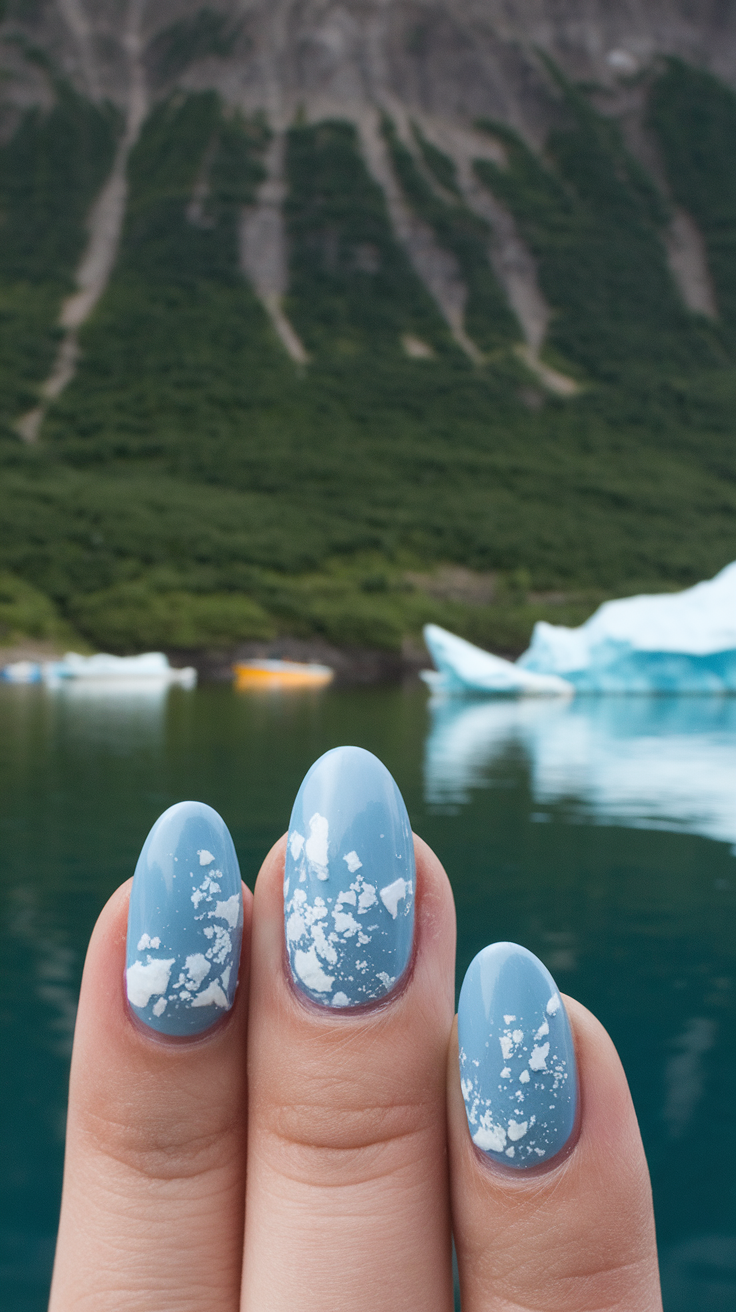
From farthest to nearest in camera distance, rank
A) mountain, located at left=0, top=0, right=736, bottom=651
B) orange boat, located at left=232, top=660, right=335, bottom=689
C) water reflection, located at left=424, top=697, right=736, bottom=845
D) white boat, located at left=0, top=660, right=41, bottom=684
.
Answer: mountain, located at left=0, top=0, right=736, bottom=651 → orange boat, located at left=232, top=660, right=335, bottom=689 → white boat, located at left=0, top=660, right=41, bottom=684 → water reflection, located at left=424, top=697, right=736, bottom=845

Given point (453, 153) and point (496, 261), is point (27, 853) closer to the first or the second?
point (496, 261)

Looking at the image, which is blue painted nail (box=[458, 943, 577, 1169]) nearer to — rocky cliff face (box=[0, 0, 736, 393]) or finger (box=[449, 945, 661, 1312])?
finger (box=[449, 945, 661, 1312])

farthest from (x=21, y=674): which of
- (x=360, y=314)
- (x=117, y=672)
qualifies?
(x=360, y=314)

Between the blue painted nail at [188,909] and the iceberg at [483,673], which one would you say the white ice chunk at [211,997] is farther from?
the iceberg at [483,673]

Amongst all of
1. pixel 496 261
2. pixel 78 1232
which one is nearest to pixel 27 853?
pixel 78 1232

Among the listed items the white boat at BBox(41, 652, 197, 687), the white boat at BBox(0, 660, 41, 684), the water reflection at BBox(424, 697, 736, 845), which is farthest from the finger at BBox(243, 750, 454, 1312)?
the white boat at BBox(0, 660, 41, 684)

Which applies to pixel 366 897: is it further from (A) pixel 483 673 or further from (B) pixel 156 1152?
(A) pixel 483 673

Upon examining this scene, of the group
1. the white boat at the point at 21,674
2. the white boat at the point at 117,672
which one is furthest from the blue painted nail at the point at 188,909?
the white boat at the point at 21,674
